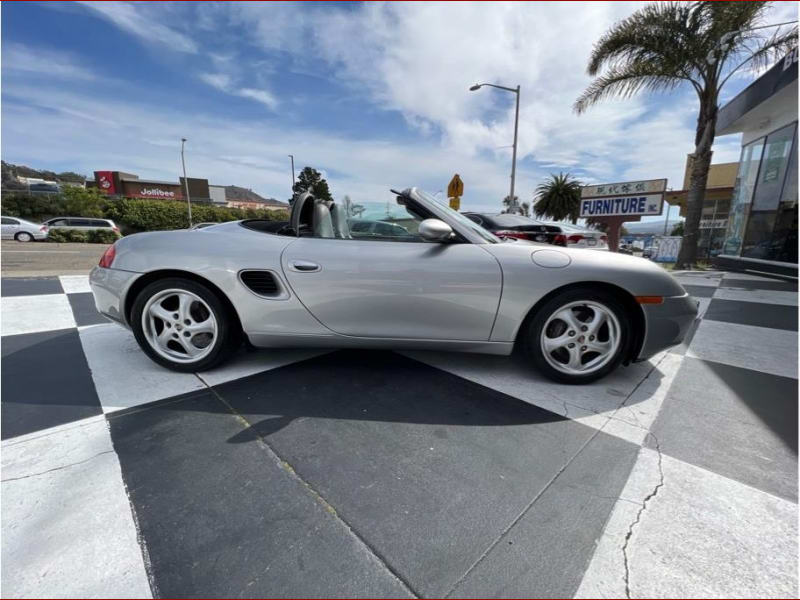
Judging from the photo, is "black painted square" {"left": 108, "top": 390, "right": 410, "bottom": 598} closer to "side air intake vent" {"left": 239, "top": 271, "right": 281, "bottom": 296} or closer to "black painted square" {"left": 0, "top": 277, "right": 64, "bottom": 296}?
"side air intake vent" {"left": 239, "top": 271, "right": 281, "bottom": 296}

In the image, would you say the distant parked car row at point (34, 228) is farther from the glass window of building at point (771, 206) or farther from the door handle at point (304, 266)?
the glass window of building at point (771, 206)

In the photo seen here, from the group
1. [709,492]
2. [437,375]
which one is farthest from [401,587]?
[437,375]

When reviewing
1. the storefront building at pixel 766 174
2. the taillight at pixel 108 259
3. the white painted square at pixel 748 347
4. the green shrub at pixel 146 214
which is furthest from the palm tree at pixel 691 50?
the green shrub at pixel 146 214

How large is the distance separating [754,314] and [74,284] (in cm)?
893

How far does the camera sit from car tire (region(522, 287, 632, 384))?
7.17 ft

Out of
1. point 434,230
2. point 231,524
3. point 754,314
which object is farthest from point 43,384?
point 754,314

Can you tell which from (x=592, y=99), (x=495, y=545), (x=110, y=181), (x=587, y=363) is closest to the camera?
(x=495, y=545)

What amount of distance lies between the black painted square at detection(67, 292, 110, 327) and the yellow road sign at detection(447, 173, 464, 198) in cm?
791

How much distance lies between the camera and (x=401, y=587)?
3.41 ft

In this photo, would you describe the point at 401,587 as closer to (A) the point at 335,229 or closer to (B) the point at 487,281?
(B) the point at 487,281

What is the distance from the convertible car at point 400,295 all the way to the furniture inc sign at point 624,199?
26.8 ft

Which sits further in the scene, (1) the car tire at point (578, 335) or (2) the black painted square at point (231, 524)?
(1) the car tire at point (578, 335)

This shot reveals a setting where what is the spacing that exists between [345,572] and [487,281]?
5.12ft

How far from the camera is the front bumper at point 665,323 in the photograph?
86.0 inches
